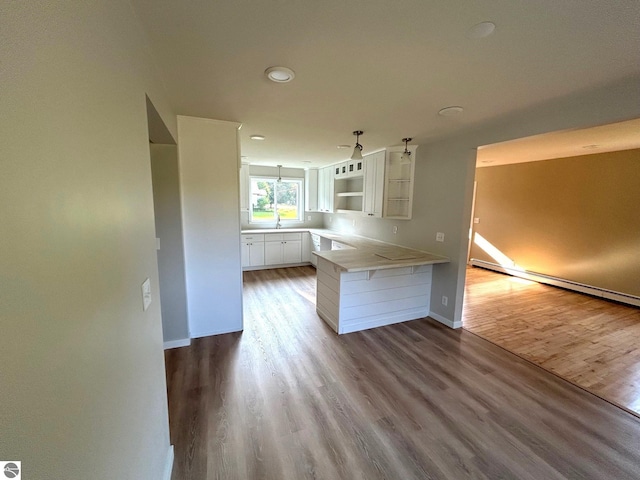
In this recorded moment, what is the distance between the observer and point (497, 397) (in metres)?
2.16

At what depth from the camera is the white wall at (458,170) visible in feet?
6.27

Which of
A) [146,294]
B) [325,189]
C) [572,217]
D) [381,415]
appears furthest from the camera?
[325,189]

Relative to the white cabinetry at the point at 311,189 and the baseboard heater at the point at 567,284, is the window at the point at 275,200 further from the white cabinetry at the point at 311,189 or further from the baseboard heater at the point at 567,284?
the baseboard heater at the point at 567,284

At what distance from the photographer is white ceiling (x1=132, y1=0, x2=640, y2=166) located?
1187 mm

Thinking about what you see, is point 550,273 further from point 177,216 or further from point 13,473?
point 13,473

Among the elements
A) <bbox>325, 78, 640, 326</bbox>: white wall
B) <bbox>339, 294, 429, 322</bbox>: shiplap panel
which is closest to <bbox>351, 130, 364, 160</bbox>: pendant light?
<bbox>325, 78, 640, 326</bbox>: white wall

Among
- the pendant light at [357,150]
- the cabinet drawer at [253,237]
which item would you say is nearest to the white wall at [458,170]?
the pendant light at [357,150]

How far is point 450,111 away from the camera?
7.70 feet

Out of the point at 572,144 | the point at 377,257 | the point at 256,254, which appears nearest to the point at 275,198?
the point at 256,254

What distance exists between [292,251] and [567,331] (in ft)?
15.9

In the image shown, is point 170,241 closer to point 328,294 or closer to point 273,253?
point 328,294

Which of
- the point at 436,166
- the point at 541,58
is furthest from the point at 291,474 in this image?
the point at 436,166

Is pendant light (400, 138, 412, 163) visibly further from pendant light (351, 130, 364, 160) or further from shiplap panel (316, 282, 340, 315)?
shiplap panel (316, 282, 340, 315)

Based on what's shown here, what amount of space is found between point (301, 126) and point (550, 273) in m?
5.58
